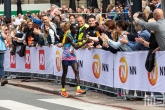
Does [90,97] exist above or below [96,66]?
below

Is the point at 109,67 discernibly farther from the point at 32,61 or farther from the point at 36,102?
the point at 32,61

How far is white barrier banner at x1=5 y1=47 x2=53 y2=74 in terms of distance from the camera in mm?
19859

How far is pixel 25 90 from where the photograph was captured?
1825cm

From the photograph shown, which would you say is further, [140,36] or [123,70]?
[123,70]

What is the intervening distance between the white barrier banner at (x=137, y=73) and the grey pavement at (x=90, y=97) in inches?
15.3

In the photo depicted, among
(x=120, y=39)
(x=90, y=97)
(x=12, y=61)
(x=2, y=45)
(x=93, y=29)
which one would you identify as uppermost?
(x=93, y=29)

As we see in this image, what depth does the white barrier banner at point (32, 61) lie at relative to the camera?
Answer: 19859 millimetres

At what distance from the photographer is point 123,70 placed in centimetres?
1484

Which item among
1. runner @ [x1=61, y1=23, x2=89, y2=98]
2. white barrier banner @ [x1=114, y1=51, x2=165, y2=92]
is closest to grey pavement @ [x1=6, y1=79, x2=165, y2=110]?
runner @ [x1=61, y1=23, x2=89, y2=98]

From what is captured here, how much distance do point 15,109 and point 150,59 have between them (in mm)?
2987

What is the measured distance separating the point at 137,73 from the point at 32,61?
7.23 m

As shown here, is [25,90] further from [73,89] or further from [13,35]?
[13,35]

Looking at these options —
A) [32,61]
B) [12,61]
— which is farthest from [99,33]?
[12,61]

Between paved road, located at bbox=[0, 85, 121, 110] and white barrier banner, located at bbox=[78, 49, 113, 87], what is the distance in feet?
3.18
